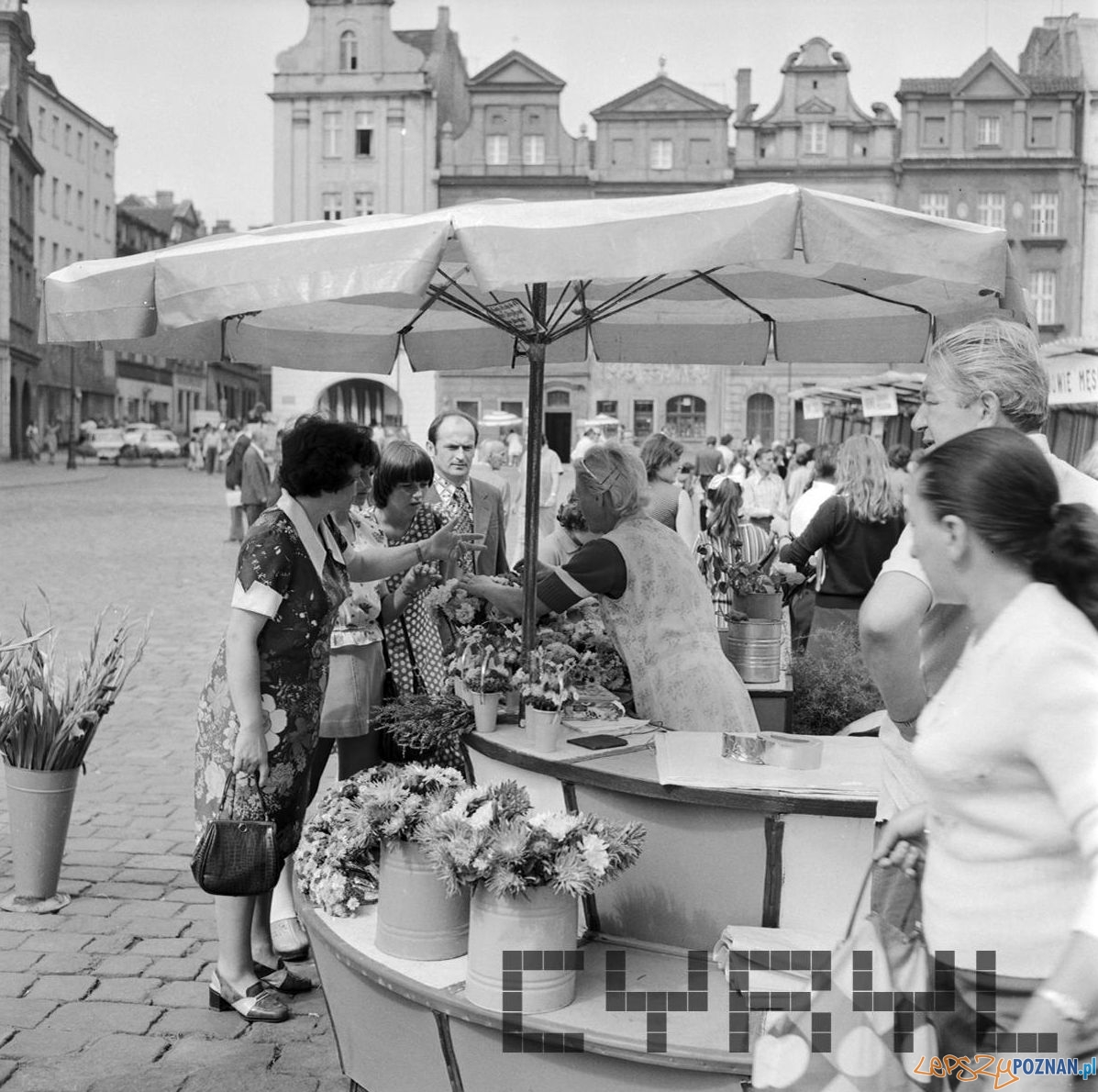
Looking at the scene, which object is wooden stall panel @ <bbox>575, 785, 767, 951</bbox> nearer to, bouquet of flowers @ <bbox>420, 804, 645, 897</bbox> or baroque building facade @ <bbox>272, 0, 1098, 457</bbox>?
bouquet of flowers @ <bbox>420, 804, 645, 897</bbox>

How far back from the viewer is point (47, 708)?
4801 mm

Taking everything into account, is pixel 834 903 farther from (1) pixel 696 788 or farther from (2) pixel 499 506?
(2) pixel 499 506

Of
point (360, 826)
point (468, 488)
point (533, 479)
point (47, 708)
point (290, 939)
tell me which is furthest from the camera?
point (468, 488)

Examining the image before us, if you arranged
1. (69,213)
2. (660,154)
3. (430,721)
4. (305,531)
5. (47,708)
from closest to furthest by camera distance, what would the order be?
(305,531) < (430,721) < (47,708) < (660,154) < (69,213)

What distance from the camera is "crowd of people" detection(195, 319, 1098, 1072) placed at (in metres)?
1.87

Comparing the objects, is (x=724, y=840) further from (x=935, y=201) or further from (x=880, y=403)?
(x=935, y=201)

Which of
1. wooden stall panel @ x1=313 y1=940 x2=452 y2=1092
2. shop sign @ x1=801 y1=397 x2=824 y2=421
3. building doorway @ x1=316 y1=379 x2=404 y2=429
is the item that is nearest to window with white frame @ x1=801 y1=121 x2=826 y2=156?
building doorway @ x1=316 y1=379 x2=404 y2=429

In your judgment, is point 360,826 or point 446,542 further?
point 446,542

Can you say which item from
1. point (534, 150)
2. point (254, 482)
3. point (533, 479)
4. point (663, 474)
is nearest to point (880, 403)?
point (254, 482)

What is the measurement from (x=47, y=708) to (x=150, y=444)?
175 feet

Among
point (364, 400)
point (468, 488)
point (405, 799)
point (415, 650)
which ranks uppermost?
point (364, 400)

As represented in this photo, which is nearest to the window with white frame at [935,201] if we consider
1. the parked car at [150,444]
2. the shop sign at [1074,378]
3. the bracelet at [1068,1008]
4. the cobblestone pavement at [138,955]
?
the parked car at [150,444]

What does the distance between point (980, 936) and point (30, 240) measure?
66.0 metres

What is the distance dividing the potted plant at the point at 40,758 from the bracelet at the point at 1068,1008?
3734mm
